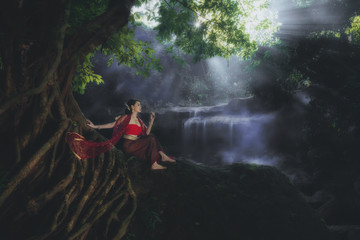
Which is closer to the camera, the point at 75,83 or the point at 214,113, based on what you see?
the point at 75,83

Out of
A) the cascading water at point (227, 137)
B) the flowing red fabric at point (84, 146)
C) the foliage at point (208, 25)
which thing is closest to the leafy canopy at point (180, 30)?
the foliage at point (208, 25)

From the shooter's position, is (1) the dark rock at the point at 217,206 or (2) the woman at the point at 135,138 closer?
(1) the dark rock at the point at 217,206

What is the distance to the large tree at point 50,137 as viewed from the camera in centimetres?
273

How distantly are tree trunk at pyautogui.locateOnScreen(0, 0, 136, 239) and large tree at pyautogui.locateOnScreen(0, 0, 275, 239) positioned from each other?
11 millimetres

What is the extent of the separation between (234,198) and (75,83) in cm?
491

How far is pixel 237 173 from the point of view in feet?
19.3

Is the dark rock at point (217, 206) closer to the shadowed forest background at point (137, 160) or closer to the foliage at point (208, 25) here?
the shadowed forest background at point (137, 160)

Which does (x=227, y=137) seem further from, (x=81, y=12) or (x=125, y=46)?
(x=81, y=12)

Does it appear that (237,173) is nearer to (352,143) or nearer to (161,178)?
(161,178)

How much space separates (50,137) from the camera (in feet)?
10.4

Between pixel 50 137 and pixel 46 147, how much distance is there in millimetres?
175

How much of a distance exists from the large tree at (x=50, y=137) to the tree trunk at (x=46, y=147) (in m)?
0.01

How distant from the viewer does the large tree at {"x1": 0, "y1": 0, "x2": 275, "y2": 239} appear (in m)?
2.73

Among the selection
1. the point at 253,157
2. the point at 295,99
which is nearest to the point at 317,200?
the point at 253,157
